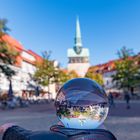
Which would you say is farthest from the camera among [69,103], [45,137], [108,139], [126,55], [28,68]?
[28,68]

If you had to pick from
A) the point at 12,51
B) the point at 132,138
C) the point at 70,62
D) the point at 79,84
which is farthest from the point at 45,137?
the point at 70,62

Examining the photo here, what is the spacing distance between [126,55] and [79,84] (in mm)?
66519

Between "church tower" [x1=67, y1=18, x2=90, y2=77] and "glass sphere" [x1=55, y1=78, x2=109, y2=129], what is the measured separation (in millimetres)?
130869

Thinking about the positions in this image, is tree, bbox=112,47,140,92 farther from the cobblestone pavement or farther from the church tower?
the church tower

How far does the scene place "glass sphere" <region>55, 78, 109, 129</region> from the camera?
257 centimetres

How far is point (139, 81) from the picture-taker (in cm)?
7062

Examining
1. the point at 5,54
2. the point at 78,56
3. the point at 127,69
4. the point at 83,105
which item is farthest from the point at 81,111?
the point at 78,56

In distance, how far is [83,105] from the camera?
2545mm

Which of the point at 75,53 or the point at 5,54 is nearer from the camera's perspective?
the point at 5,54

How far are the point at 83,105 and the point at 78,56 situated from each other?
13421 centimetres

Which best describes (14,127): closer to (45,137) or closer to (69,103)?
(69,103)

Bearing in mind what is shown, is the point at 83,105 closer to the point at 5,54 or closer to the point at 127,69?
the point at 5,54

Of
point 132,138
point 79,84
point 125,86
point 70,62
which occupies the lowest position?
point 132,138

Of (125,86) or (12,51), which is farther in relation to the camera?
(125,86)
